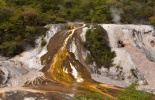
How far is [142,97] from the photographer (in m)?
9.81

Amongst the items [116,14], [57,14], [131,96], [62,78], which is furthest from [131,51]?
[131,96]

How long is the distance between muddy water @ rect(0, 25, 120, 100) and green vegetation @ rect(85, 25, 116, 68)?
1114mm

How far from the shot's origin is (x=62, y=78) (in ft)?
74.2

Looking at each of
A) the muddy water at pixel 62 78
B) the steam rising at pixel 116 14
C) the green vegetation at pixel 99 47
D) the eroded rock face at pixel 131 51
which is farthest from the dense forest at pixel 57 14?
the green vegetation at pixel 99 47

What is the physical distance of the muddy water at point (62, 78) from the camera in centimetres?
1858

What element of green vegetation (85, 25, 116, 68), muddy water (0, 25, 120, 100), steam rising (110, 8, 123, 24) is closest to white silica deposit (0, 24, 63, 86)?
muddy water (0, 25, 120, 100)

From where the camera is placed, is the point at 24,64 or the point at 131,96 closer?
the point at 131,96

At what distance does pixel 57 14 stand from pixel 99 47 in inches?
571

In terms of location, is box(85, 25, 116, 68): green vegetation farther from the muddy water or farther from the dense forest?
the dense forest

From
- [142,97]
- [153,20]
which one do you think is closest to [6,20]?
[153,20]

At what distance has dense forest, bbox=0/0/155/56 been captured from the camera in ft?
96.8

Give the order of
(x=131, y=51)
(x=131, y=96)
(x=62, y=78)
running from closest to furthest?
(x=131, y=96), (x=62, y=78), (x=131, y=51)

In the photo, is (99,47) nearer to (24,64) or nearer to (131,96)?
(24,64)

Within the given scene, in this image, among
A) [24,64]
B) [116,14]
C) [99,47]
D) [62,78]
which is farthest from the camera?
[116,14]
